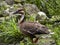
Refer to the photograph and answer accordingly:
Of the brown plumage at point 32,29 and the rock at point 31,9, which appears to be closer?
the brown plumage at point 32,29

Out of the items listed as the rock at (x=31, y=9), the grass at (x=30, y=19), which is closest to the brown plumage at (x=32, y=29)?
the grass at (x=30, y=19)

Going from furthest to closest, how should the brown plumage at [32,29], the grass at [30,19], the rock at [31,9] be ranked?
1. the rock at [31,9]
2. the grass at [30,19]
3. the brown plumage at [32,29]

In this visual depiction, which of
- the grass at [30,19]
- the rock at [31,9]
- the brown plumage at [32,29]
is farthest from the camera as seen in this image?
the rock at [31,9]

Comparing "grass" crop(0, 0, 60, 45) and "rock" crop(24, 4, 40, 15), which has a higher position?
"rock" crop(24, 4, 40, 15)

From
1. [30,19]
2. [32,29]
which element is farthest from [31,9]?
[32,29]

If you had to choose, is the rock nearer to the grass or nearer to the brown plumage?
the grass

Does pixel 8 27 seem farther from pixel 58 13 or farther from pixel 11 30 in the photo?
pixel 58 13

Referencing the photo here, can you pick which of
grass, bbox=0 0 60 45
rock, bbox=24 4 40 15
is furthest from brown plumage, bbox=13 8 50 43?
rock, bbox=24 4 40 15

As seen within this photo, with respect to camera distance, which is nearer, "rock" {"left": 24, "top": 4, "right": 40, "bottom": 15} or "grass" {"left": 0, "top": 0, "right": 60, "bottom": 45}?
"grass" {"left": 0, "top": 0, "right": 60, "bottom": 45}

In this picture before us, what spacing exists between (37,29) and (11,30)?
31.7 inches

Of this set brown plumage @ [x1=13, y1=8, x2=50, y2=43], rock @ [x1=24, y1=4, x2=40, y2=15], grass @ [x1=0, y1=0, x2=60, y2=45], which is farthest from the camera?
rock @ [x1=24, y1=4, x2=40, y2=15]

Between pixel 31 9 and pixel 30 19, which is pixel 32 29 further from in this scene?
pixel 31 9

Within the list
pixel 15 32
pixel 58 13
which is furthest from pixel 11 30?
pixel 58 13

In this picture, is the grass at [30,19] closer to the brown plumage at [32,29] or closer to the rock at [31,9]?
the brown plumage at [32,29]
